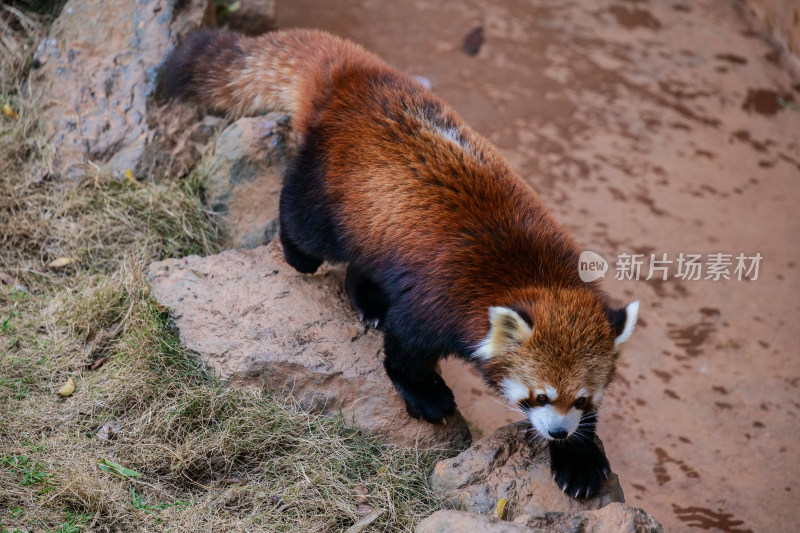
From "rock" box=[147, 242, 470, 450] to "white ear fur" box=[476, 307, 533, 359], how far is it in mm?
701

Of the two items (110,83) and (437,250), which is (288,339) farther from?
(110,83)

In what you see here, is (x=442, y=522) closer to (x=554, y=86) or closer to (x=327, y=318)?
(x=327, y=318)

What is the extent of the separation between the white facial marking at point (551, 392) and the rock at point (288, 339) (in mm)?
801

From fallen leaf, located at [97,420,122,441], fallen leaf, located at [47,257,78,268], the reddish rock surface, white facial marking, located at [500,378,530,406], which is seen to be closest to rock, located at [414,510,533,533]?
white facial marking, located at [500,378,530,406]

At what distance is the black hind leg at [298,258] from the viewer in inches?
166

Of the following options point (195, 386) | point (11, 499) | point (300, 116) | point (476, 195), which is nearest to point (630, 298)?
point (476, 195)

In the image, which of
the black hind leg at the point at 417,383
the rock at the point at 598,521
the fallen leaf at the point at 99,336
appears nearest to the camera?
the rock at the point at 598,521

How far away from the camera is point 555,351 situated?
Answer: 318 cm

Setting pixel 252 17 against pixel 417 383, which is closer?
pixel 417 383

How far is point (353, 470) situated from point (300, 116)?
6.21ft

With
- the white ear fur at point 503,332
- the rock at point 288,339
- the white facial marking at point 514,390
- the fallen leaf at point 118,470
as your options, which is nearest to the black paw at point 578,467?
the white facial marking at point 514,390

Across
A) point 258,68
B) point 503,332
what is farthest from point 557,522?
point 258,68

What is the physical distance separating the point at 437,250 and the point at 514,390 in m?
0.71

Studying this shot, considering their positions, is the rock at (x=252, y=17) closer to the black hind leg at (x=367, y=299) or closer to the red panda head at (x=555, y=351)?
the black hind leg at (x=367, y=299)
